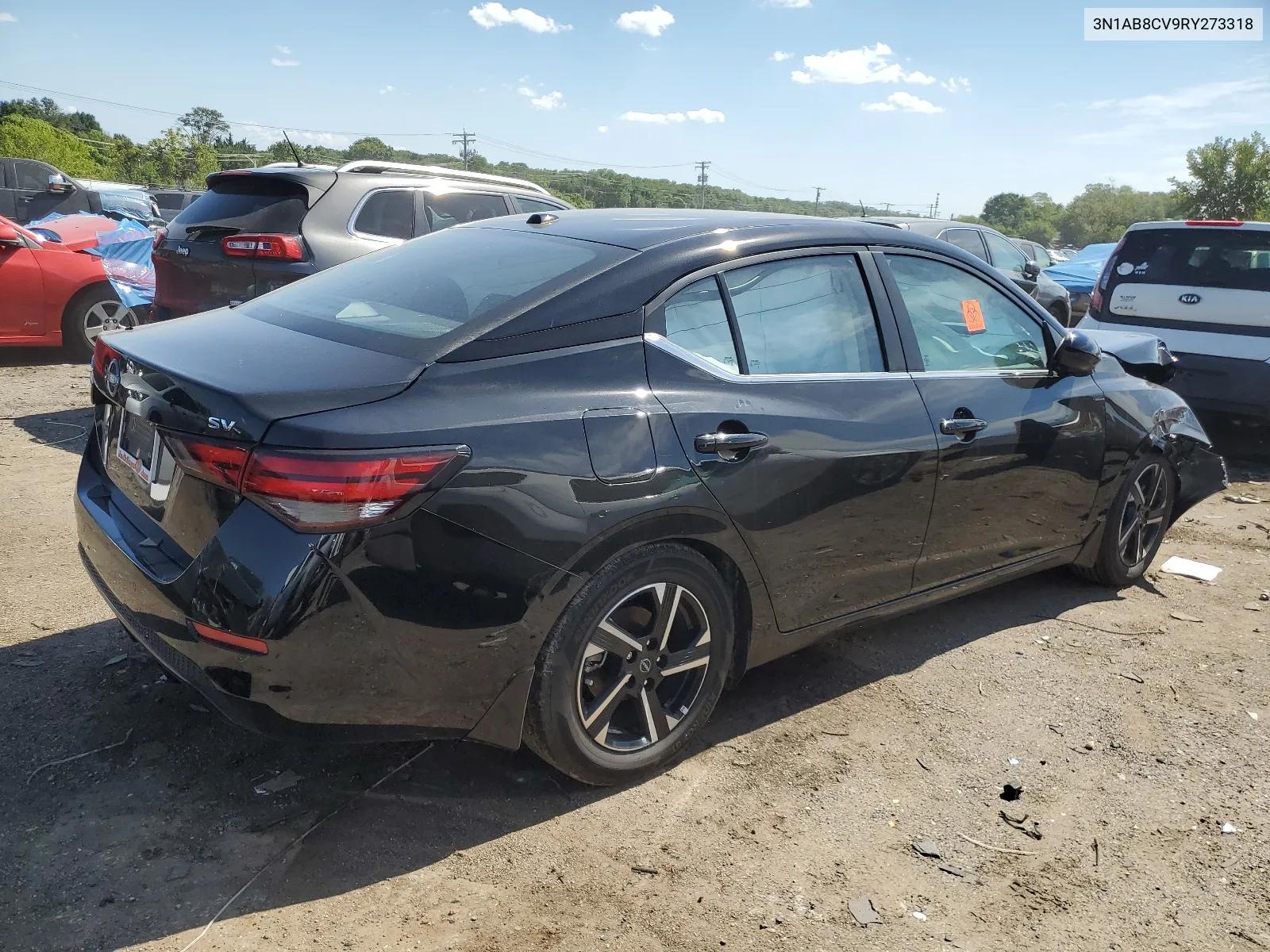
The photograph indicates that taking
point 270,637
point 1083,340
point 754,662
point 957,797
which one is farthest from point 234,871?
point 1083,340

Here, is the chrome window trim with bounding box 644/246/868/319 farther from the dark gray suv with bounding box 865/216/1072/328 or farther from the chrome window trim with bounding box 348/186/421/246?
the dark gray suv with bounding box 865/216/1072/328

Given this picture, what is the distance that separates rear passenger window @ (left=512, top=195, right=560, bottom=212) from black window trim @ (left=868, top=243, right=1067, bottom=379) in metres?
4.52

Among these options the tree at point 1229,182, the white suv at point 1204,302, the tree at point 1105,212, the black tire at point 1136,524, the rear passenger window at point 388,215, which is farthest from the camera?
the tree at point 1105,212

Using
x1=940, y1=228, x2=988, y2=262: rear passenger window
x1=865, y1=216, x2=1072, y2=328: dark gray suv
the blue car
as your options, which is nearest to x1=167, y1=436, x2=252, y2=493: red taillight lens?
x1=865, y1=216, x2=1072, y2=328: dark gray suv

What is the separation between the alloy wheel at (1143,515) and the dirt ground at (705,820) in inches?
33.0

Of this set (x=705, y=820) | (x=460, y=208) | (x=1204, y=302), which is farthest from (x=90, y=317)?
(x=1204, y=302)

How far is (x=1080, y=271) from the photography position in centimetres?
1650

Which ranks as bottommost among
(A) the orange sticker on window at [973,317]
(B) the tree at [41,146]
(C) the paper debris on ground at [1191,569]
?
(C) the paper debris on ground at [1191,569]

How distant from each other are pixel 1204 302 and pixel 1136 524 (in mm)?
3868

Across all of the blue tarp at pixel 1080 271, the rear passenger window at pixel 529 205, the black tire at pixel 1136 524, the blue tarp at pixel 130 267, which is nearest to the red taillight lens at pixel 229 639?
the black tire at pixel 1136 524

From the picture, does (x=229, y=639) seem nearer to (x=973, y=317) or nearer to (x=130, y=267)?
(x=973, y=317)

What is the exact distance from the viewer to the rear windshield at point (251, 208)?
6453 millimetres

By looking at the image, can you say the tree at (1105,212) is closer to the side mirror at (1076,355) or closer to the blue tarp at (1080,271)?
the blue tarp at (1080,271)

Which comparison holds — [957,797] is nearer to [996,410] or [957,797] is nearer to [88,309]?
[996,410]
